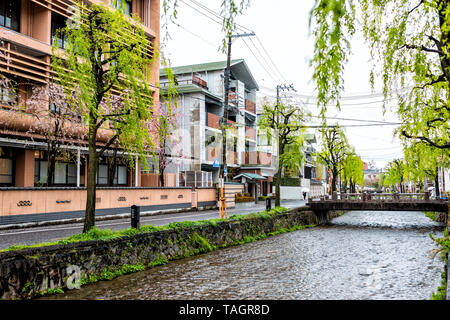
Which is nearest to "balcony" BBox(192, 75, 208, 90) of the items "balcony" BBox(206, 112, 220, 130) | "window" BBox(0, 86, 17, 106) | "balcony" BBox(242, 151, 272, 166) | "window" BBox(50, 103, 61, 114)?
"balcony" BBox(206, 112, 220, 130)

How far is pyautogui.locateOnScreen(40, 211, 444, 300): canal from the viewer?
29.4ft

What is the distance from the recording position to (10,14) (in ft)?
66.8

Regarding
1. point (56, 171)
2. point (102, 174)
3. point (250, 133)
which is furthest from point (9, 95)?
point (250, 133)

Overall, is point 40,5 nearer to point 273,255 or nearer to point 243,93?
point 273,255

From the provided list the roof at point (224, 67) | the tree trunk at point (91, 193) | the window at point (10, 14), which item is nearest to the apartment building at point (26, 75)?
the window at point (10, 14)

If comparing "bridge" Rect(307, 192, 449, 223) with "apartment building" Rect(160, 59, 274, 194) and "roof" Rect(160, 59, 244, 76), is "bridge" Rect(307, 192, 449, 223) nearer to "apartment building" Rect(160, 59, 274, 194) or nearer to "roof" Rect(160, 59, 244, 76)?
"apartment building" Rect(160, 59, 274, 194)

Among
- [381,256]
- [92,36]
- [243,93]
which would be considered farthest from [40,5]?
[243,93]

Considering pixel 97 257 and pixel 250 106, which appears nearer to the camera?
pixel 97 257

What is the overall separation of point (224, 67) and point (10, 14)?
2299 centimetres

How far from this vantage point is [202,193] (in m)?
30.2

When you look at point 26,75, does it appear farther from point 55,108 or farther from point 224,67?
point 224,67

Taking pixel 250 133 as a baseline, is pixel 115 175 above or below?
below
